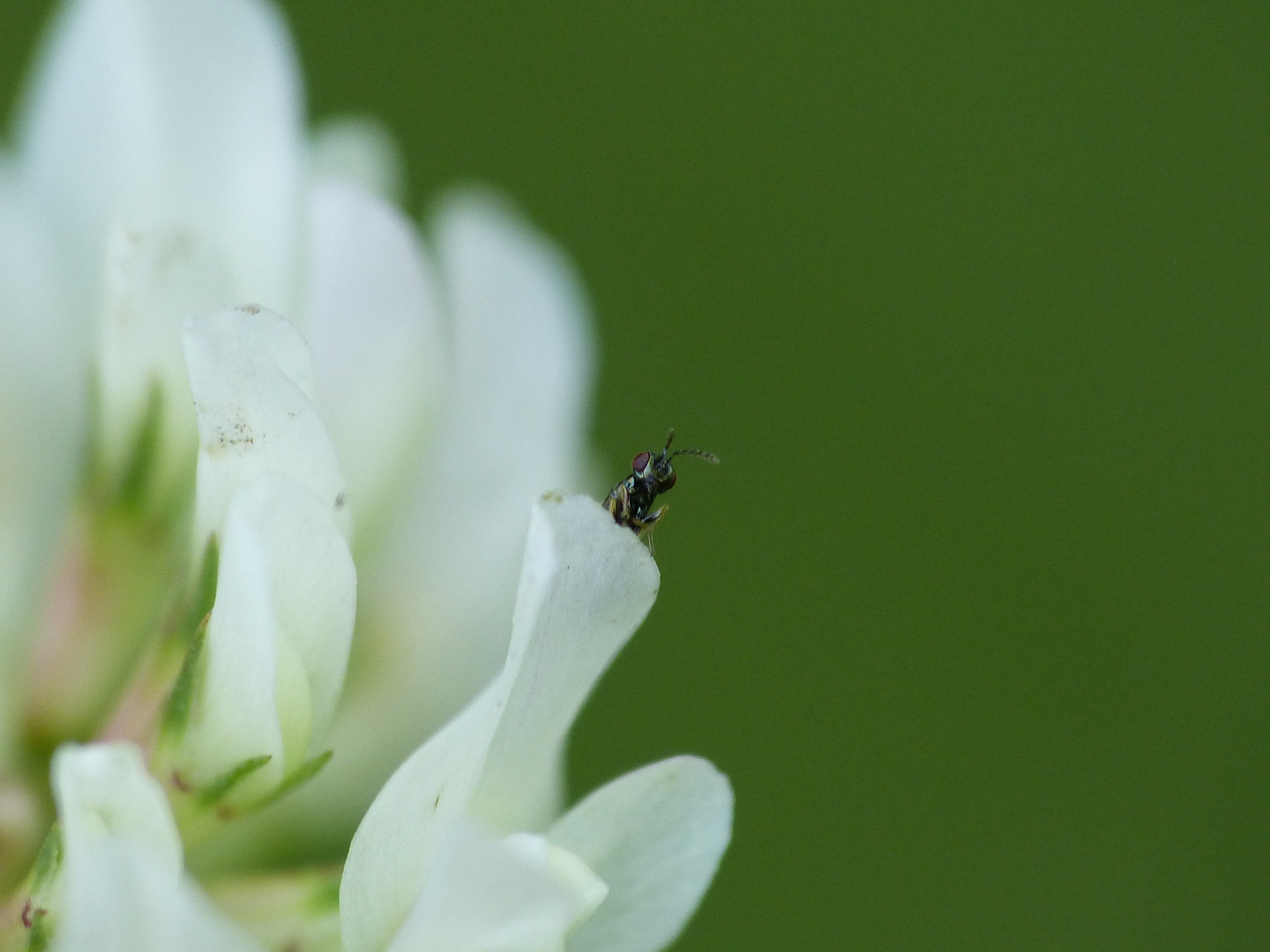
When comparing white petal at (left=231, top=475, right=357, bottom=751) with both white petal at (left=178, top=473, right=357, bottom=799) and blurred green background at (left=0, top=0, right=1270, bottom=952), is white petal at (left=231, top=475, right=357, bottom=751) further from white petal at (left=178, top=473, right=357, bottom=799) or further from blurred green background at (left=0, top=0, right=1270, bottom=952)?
blurred green background at (left=0, top=0, right=1270, bottom=952)

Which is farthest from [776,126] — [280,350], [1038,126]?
[280,350]

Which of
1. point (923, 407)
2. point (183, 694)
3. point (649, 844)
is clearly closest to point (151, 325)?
point (183, 694)

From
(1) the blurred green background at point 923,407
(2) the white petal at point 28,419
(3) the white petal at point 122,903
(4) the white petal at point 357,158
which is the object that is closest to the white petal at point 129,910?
(3) the white petal at point 122,903

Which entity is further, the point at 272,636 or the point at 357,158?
the point at 357,158

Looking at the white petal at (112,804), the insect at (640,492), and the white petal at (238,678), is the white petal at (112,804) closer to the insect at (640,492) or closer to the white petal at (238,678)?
the white petal at (238,678)

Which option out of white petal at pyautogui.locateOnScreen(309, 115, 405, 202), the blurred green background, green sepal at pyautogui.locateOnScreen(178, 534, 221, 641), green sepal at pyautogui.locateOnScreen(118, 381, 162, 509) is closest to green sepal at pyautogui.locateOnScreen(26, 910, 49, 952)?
green sepal at pyautogui.locateOnScreen(178, 534, 221, 641)

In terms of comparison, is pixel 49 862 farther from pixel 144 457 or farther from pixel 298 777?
pixel 144 457

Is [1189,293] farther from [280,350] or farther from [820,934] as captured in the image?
[280,350]
